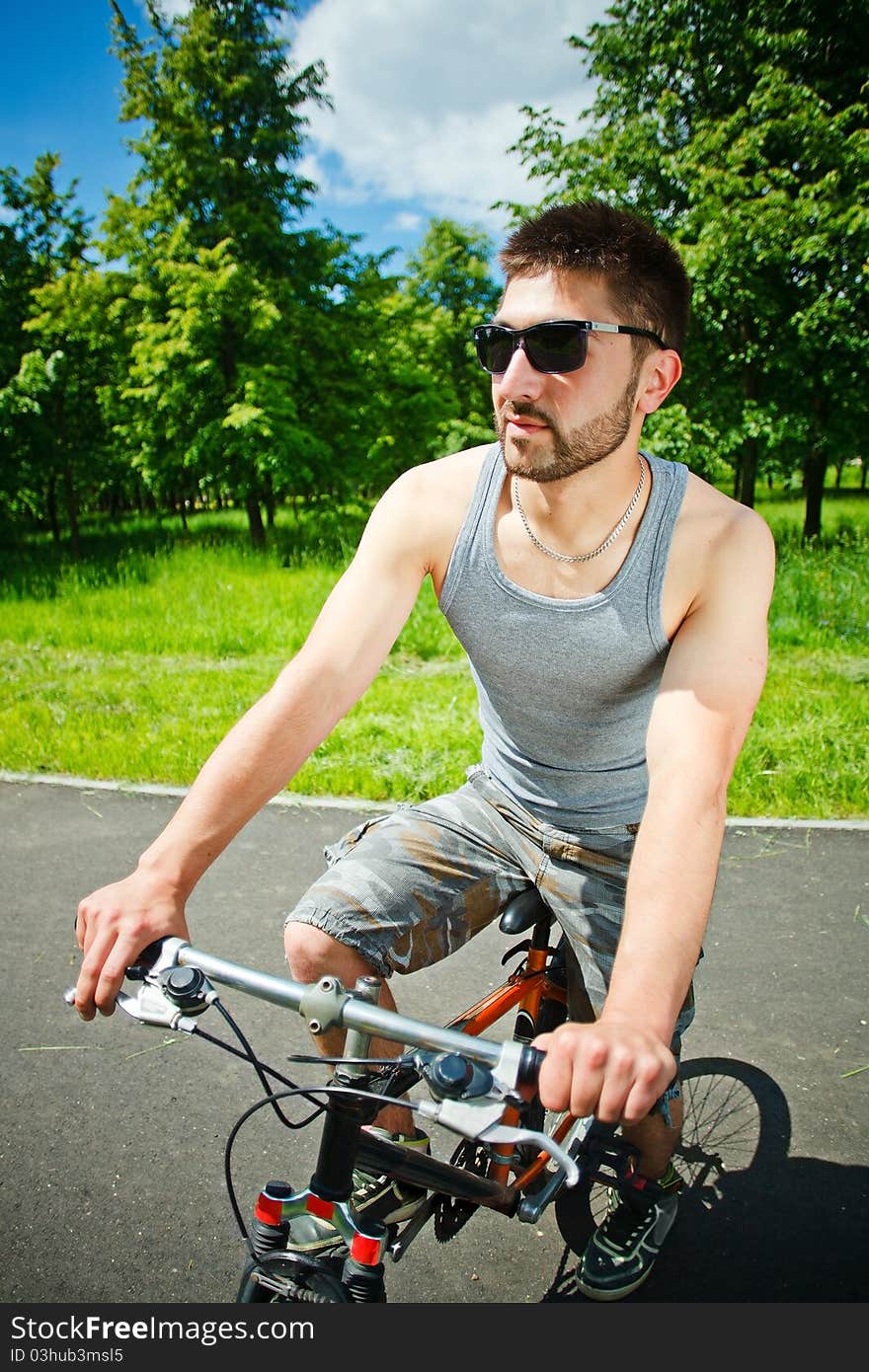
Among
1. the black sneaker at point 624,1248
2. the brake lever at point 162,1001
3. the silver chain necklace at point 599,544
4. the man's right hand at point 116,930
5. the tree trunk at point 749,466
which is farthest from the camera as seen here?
the tree trunk at point 749,466

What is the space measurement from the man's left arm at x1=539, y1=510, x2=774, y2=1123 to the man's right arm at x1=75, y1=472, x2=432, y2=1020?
2.27 feet

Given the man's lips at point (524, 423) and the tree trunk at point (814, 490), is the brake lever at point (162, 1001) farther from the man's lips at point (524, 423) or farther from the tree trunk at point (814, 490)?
the tree trunk at point (814, 490)

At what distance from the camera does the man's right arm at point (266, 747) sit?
1503 mm

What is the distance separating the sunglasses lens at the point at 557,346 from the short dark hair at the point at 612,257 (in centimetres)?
15

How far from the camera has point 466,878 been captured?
230 centimetres

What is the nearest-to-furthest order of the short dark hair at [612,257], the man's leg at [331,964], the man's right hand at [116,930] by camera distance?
the man's right hand at [116,930] < the man's leg at [331,964] < the short dark hair at [612,257]

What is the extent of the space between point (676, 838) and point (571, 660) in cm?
63

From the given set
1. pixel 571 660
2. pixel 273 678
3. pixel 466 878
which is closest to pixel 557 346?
pixel 571 660

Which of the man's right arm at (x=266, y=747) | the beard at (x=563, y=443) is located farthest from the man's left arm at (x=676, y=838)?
the man's right arm at (x=266, y=747)

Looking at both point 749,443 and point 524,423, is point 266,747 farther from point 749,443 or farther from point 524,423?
point 749,443

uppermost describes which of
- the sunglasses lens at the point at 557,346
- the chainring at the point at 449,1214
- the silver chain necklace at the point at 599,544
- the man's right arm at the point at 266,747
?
the sunglasses lens at the point at 557,346

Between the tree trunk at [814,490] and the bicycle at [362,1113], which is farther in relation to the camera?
the tree trunk at [814,490]

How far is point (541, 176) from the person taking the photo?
53.2 ft

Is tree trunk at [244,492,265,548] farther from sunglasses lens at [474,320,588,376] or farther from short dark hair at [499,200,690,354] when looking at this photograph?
sunglasses lens at [474,320,588,376]
